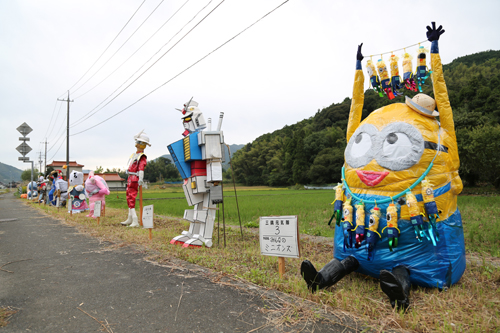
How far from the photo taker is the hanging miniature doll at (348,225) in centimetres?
336

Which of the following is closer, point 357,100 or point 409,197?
point 409,197

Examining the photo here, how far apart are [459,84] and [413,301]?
1448 inches

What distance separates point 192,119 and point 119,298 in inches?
150

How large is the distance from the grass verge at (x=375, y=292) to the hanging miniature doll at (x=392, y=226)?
55cm

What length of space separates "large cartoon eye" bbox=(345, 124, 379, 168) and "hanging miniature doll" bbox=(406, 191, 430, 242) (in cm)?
63

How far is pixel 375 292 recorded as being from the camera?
3213 millimetres

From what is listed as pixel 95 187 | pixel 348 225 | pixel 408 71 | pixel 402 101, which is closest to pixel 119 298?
pixel 348 225

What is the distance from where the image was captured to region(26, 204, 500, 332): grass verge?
95.5 inches

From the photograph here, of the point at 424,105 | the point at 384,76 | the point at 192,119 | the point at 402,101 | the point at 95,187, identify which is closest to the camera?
the point at 424,105

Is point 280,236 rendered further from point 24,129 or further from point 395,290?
point 24,129

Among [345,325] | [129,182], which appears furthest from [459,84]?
[345,325]

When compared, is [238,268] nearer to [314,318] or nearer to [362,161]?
[314,318]

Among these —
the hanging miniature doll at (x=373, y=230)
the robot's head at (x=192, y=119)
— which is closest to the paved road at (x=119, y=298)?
the hanging miniature doll at (x=373, y=230)

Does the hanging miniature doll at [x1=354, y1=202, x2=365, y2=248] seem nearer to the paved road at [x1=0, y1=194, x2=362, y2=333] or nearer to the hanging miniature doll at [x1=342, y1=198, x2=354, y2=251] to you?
the hanging miniature doll at [x1=342, y1=198, x2=354, y2=251]
